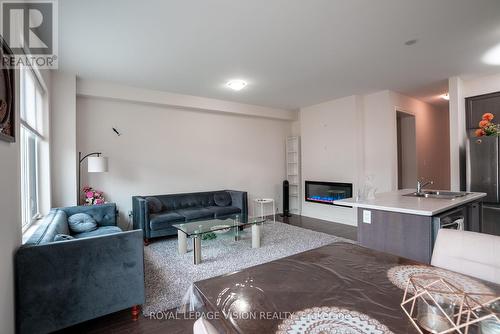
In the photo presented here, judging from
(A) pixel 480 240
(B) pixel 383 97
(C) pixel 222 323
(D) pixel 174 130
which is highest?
(B) pixel 383 97

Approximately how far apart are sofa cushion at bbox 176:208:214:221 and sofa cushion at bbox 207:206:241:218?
0.33 ft

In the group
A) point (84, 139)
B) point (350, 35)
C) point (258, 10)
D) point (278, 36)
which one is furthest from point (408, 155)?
point (84, 139)

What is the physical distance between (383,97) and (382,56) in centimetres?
180

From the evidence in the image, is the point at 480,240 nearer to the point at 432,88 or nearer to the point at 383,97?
the point at 383,97

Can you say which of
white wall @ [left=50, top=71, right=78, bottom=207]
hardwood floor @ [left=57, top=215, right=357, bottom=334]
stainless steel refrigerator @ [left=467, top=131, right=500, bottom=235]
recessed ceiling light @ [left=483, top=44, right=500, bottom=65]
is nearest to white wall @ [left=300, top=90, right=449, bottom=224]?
stainless steel refrigerator @ [left=467, top=131, right=500, bottom=235]

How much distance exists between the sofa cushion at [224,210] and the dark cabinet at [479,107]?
14.5 feet

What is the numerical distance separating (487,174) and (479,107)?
49.9 inches

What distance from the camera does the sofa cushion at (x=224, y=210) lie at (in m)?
4.67

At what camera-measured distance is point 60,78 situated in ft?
12.4

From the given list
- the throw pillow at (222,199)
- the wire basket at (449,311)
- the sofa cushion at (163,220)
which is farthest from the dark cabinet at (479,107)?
the sofa cushion at (163,220)

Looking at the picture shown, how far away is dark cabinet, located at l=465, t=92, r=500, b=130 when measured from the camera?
4.08 m

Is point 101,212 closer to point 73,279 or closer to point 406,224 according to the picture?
point 73,279

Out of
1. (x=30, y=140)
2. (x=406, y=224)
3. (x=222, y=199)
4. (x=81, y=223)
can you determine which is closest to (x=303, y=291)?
(x=406, y=224)

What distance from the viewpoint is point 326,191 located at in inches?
227
